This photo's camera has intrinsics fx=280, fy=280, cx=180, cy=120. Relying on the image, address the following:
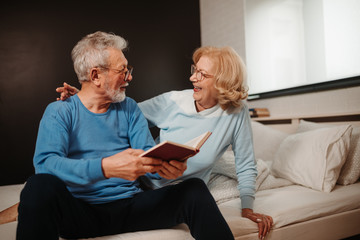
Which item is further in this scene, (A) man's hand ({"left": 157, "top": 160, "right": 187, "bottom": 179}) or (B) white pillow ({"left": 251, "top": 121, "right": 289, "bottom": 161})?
(B) white pillow ({"left": 251, "top": 121, "right": 289, "bottom": 161})

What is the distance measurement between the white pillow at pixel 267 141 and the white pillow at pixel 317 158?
330 mm

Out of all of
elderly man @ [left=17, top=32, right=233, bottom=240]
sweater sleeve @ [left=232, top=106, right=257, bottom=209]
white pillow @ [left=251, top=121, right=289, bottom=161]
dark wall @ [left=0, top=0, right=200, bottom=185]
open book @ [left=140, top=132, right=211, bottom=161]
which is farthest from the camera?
dark wall @ [left=0, top=0, right=200, bottom=185]

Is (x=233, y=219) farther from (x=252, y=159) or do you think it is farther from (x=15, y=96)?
(x=15, y=96)

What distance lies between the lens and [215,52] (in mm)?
1644

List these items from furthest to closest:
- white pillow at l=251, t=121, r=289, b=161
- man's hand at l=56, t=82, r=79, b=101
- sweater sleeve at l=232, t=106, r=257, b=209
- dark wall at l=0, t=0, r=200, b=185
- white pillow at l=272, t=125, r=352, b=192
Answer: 1. dark wall at l=0, t=0, r=200, b=185
2. white pillow at l=251, t=121, r=289, b=161
3. white pillow at l=272, t=125, r=352, b=192
4. sweater sleeve at l=232, t=106, r=257, b=209
5. man's hand at l=56, t=82, r=79, b=101

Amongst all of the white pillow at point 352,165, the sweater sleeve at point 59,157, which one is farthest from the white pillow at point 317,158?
the sweater sleeve at point 59,157

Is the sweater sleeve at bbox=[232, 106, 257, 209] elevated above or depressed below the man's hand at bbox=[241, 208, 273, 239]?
above

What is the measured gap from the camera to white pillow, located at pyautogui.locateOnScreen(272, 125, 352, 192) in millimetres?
1701

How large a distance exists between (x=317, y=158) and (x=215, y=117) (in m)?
0.73

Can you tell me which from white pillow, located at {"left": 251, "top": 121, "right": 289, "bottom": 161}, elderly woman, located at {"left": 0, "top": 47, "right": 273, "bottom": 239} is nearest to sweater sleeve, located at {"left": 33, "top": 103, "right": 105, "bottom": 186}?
elderly woman, located at {"left": 0, "top": 47, "right": 273, "bottom": 239}

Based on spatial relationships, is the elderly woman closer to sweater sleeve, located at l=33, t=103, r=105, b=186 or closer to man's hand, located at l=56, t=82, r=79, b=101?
man's hand, located at l=56, t=82, r=79, b=101

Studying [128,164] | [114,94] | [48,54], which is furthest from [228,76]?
[48,54]

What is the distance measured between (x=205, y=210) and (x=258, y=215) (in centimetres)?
42

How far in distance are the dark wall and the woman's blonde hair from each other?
93.7 inches
